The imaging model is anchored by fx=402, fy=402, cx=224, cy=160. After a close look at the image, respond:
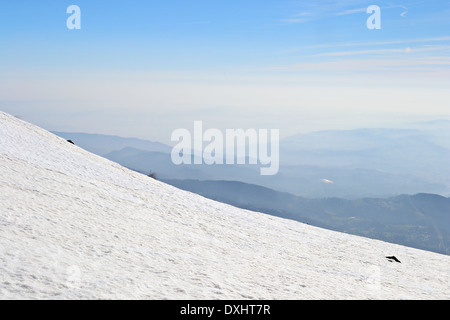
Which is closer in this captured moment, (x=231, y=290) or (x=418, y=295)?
(x=231, y=290)

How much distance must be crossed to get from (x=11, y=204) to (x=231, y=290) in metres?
9.78

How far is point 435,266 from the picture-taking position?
21922mm

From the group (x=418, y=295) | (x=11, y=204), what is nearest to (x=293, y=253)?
(x=418, y=295)

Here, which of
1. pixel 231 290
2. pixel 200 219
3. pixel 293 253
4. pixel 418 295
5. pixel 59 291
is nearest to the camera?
pixel 59 291

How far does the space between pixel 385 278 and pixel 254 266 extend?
611 centimetres

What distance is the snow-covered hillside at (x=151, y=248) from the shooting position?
11148 millimetres

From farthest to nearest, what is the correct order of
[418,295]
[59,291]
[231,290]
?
[418,295], [231,290], [59,291]

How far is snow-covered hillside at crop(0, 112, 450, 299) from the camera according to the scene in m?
11.1

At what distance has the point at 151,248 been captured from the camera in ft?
48.0

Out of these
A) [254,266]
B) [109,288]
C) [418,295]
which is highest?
[109,288]

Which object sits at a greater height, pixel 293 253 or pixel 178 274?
pixel 178 274

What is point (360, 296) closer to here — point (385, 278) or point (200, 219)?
point (385, 278)
